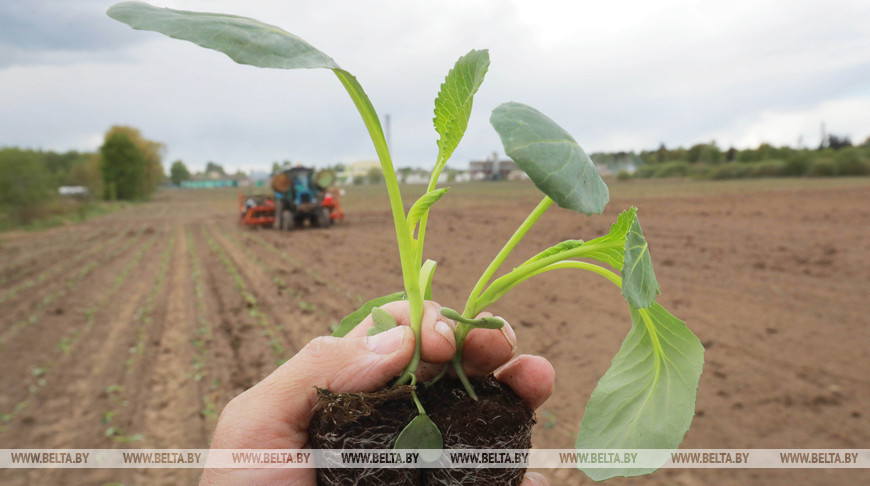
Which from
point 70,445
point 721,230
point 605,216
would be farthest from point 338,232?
point 70,445

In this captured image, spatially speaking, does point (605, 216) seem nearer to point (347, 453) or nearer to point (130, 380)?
point (130, 380)

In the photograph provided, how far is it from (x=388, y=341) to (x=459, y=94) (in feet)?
1.85

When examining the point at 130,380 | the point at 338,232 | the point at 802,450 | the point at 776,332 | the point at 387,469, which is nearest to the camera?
the point at 387,469

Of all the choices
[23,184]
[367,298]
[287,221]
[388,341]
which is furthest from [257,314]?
[23,184]

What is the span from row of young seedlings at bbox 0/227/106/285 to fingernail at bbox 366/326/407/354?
1191 cm

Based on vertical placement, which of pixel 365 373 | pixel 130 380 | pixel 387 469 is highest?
pixel 365 373

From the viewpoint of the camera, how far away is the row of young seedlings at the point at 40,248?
36.5 feet

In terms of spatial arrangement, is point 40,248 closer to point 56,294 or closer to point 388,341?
point 56,294

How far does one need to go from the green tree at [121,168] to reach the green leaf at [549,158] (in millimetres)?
49354

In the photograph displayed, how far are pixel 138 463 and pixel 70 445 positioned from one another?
63cm

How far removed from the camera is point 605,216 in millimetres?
16938

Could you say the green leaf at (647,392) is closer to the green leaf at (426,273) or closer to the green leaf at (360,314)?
the green leaf at (426,273)

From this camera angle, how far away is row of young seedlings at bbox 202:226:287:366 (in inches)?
218

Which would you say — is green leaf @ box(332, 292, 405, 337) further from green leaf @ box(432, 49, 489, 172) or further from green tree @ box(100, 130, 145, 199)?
green tree @ box(100, 130, 145, 199)
